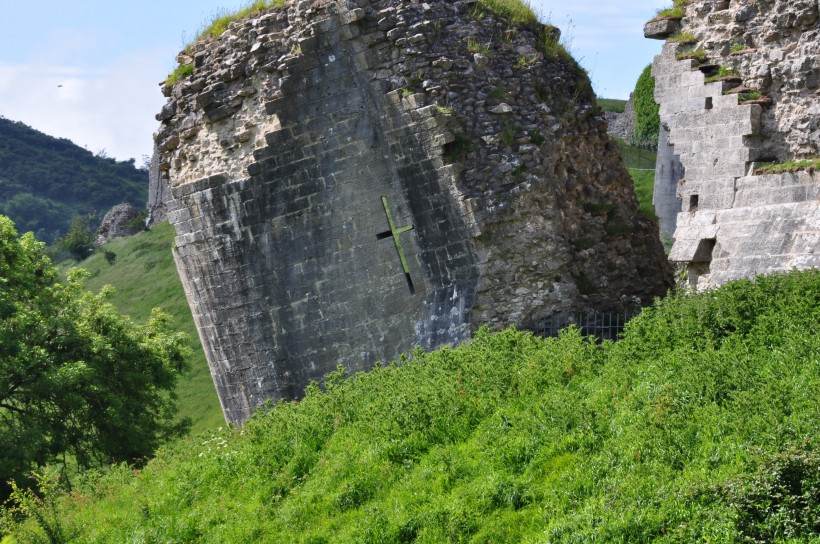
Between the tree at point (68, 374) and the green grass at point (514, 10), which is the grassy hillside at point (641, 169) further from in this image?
the green grass at point (514, 10)

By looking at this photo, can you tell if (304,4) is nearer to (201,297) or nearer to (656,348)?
(201,297)

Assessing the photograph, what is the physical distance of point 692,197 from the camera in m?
11.0

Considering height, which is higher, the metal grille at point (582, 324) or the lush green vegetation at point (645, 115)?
the lush green vegetation at point (645, 115)

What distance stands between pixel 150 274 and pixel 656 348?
1098 inches

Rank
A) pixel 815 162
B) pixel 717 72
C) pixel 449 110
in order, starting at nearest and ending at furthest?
1. pixel 815 162
2. pixel 717 72
3. pixel 449 110

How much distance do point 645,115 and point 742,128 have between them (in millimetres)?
28938

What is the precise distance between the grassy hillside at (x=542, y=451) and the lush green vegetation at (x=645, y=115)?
28.4 metres

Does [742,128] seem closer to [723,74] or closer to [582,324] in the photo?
[723,74]

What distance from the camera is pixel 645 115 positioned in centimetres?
3866

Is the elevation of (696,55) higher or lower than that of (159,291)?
higher

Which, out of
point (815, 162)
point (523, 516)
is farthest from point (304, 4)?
point (523, 516)

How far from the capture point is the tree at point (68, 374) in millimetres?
15773

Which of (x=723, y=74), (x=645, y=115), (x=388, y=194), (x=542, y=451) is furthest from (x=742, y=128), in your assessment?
(x=645, y=115)

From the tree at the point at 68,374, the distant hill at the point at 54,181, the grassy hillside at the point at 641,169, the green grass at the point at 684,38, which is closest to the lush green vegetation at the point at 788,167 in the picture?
the green grass at the point at 684,38
